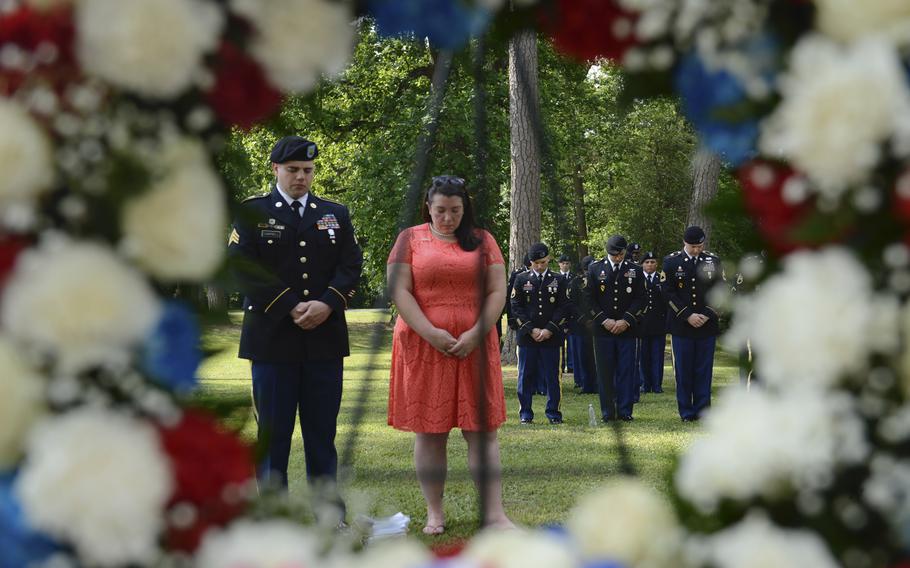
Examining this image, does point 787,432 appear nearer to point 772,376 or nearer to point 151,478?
point 772,376

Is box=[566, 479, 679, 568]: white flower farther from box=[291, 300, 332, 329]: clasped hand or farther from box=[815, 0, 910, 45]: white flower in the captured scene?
box=[291, 300, 332, 329]: clasped hand

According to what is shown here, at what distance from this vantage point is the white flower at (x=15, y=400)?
1.26m

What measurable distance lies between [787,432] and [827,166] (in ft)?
0.93

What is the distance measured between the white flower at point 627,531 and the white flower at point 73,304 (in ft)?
1.89

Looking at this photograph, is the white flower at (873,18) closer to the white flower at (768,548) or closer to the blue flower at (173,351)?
the white flower at (768,548)

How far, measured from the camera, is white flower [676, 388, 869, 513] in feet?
4.19

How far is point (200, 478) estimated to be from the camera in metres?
1.34

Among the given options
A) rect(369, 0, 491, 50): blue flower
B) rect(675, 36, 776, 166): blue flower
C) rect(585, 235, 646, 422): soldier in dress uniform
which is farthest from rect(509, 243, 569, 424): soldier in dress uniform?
rect(675, 36, 776, 166): blue flower

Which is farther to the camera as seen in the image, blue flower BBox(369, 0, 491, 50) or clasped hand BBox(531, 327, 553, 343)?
clasped hand BBox(531, 327, 553, 343)

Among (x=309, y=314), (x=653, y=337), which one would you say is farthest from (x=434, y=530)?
(x=653, y=337)

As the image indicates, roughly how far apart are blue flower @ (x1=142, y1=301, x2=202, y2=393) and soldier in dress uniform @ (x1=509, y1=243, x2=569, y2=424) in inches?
391

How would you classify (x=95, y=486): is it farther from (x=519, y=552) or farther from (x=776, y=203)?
(x=776, y=203)

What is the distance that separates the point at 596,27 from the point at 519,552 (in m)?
0.68

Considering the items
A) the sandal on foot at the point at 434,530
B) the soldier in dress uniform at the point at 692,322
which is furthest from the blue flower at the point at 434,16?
the soldier in dress uniform at the point at 692,322
